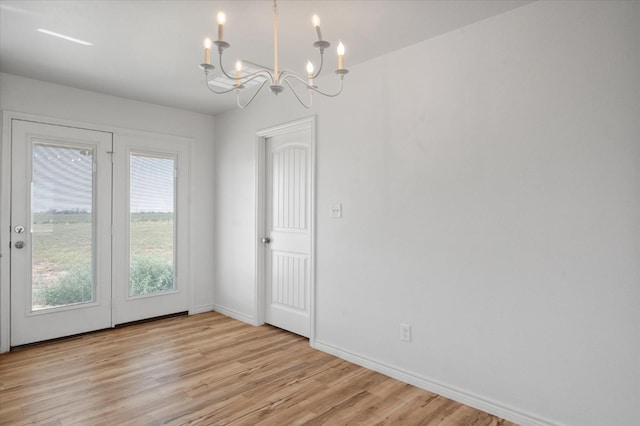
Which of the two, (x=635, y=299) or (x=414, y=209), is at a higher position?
(x=414, y=209)

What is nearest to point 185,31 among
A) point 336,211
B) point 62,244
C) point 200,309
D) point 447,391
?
point 336,211

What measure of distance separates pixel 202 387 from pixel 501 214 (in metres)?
2.38

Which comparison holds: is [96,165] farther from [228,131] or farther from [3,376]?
[3,376]

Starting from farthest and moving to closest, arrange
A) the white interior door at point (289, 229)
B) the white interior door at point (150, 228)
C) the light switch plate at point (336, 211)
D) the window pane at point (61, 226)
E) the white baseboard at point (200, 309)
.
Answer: the white baseboard at point (200, 309) < the white interior door at point (150, 228) < the white interior door at point (289, 229) < the window pane at point (61, 226) < the light switch plate at point (336, 211)

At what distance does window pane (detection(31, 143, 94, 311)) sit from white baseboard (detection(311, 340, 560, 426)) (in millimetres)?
2650

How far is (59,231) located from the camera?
3729mm

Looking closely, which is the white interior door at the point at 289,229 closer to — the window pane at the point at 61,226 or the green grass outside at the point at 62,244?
the green grass outside at the point at 62,244

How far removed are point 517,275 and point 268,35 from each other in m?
2.28

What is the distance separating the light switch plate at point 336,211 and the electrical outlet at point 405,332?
3.46ft

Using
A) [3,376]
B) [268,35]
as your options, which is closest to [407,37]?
[268,35]

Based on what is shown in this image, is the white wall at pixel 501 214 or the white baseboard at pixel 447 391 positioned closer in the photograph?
the white wall at pixel 501 214

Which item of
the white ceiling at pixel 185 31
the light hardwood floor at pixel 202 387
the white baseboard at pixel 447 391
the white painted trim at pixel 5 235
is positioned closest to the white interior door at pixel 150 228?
the light hardwood floor at pixel 202 387

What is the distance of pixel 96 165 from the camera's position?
3943 millimetres

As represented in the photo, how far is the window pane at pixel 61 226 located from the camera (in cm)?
361
